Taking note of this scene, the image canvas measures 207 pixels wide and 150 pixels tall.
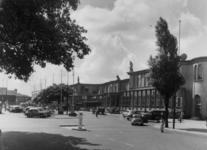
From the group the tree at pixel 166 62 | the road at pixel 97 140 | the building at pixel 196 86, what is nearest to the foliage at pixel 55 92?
the building at pixel 196 86

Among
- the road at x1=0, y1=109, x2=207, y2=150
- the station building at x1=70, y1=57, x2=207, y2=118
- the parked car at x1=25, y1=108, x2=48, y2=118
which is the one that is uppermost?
the station building at x1=70, y1=57, x2=207, y2=118

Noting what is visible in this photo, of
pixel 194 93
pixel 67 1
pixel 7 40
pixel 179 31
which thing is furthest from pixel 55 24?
pixel 194 93

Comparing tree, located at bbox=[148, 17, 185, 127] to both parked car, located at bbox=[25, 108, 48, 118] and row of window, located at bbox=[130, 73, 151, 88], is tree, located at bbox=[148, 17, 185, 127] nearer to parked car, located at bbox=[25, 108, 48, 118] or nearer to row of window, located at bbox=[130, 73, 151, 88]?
parked car, located at bbox=[25, 108, 48, 118]

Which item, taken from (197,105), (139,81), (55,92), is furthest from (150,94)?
(55,92)

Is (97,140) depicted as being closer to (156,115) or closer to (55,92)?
(156,115)

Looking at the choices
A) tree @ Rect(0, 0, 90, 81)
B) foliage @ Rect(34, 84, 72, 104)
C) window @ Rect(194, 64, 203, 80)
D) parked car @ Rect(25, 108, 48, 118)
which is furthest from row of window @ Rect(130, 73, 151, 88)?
tree @ Rect(0, 0, 90, 81)

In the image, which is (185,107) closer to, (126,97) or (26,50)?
(126,97)

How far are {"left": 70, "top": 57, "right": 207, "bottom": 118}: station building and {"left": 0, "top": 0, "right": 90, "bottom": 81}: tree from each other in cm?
1708

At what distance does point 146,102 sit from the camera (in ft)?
217

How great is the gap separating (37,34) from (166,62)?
62.5 ft

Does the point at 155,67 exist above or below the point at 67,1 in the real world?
below

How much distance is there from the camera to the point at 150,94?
6512 cm

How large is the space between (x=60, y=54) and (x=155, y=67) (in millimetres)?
16709

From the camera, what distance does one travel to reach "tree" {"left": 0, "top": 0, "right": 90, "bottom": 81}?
1268 cm
